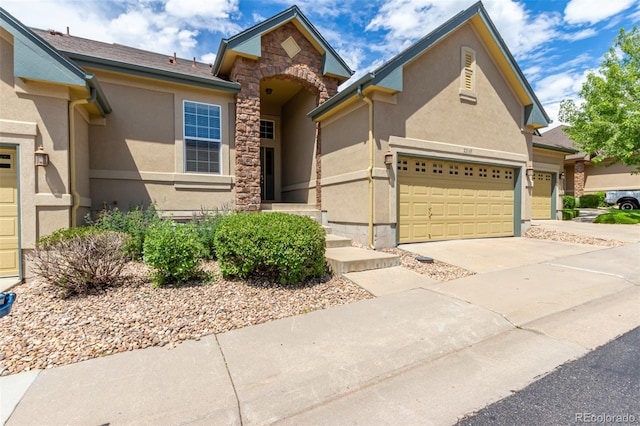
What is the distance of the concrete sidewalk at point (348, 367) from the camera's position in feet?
7.72

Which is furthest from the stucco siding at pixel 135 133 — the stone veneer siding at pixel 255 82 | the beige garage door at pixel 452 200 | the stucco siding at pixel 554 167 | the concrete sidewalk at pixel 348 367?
the stucco siding at pixel 554 167

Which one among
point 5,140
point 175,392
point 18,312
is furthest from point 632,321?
point 5,140

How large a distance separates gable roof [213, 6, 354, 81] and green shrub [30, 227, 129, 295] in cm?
649

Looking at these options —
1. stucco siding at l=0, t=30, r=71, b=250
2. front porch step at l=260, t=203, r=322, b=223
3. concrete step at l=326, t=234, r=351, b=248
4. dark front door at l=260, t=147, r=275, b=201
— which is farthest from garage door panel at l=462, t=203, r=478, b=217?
stucco siding at l=0, t=30, r=71, b=250

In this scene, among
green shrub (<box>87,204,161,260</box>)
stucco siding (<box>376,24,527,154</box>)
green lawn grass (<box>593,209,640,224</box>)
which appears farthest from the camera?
green lawn grass (<box>593,209,640,224</box>)

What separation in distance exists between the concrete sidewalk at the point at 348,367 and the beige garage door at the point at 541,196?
Answer: 1110 cm

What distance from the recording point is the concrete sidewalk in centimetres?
235

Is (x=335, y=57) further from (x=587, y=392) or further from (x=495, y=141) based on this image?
(x=587, y=392)

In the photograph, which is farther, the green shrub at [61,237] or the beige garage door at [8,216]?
the beige garage door at [8,216]

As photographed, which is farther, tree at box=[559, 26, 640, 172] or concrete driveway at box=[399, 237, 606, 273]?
tree at box=[559, 26, 640, 172]

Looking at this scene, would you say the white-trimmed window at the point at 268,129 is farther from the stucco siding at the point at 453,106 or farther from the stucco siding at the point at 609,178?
the stucco siding at the point at 609,178

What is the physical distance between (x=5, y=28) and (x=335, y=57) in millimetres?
7920

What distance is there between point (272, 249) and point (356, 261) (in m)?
1.89

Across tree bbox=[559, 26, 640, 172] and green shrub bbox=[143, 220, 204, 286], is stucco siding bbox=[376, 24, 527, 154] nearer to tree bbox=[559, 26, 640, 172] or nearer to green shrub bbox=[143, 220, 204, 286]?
green shrub bbox=[143, 220, 204, 286]
